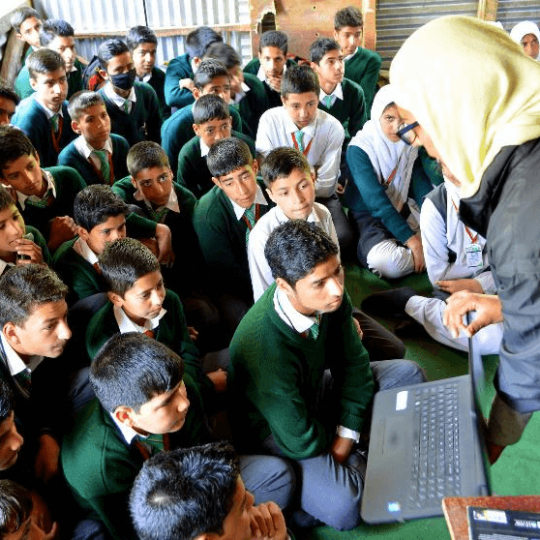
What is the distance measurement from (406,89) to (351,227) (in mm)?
2306

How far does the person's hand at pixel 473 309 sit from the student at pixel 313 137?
1.85 meters

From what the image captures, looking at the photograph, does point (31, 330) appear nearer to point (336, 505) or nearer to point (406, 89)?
point (336, 505)

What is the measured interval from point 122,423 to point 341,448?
700 mm

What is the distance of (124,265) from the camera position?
2.01 meters

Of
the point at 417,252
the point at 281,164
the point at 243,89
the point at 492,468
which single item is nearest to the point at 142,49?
the point at 243,89

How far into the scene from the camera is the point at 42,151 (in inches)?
128

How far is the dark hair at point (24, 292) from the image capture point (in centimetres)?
181

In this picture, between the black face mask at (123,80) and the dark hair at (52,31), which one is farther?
the dark hair at (52,31)

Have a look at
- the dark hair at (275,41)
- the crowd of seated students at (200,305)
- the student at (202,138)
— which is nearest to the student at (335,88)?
the dark hair at (275,41)

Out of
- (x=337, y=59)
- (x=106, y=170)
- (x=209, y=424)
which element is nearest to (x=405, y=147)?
(x=337, y=59)

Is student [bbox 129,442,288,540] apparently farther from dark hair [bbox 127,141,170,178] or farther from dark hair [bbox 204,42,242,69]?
dark hair [bbox 204,42,242,69]

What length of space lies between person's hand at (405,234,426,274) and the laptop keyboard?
5.16 feet

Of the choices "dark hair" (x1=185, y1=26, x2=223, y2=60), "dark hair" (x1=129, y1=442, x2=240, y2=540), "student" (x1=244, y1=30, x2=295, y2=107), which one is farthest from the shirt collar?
"dark hair" (x1=185, y1=26, x2=223, y2=60)

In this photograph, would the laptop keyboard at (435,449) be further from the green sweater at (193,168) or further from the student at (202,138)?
the green sweater at (193,168)
